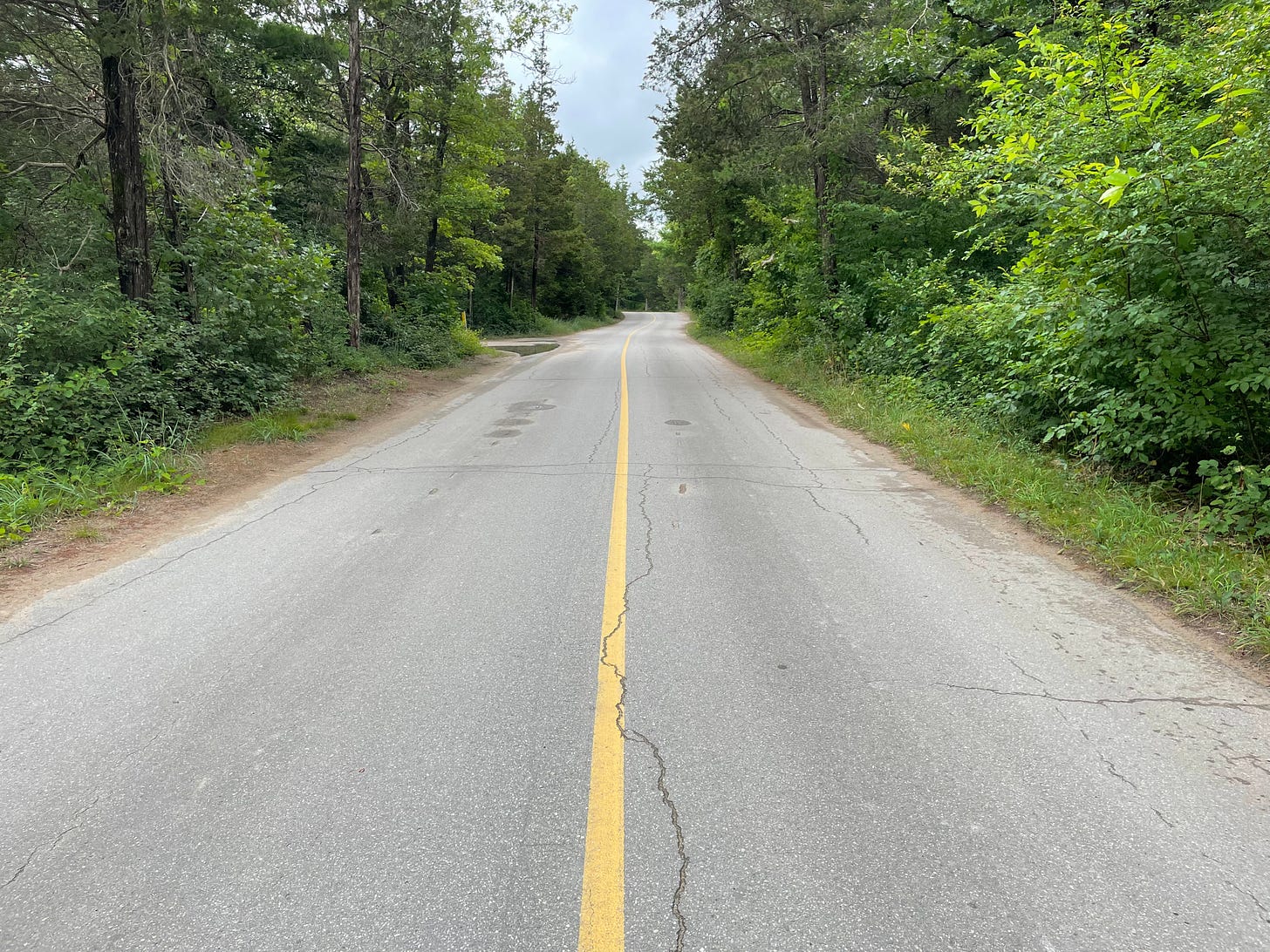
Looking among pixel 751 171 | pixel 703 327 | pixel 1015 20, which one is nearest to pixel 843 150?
pixel 751 171

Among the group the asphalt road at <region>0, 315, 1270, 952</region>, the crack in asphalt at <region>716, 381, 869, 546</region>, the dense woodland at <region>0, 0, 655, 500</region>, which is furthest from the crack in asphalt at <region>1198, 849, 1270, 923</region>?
the dense woodland at <region>0, 0, 655, 500</region>

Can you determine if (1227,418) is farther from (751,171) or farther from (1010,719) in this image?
(751,171)

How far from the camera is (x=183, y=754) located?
2811mm

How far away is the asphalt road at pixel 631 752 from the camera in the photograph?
207cm

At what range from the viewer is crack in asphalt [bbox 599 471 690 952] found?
2053mm

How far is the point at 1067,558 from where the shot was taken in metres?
5.06

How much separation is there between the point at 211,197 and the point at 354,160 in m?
5.38

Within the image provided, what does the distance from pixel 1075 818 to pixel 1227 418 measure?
465cm

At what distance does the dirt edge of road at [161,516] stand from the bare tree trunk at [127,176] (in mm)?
2657

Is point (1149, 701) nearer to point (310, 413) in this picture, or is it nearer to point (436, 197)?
point (310, 413)

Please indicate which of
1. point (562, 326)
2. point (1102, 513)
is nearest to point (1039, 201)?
point (1102, 513)

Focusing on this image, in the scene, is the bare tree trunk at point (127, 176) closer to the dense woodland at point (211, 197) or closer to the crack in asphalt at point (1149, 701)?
the dense woodland at point (211, 197)

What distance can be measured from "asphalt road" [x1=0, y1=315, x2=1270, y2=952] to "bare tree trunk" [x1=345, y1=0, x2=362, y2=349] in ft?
36.7

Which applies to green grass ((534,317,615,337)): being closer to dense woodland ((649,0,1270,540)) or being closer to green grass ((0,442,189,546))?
dense woodland ((649,0,1270,540))
